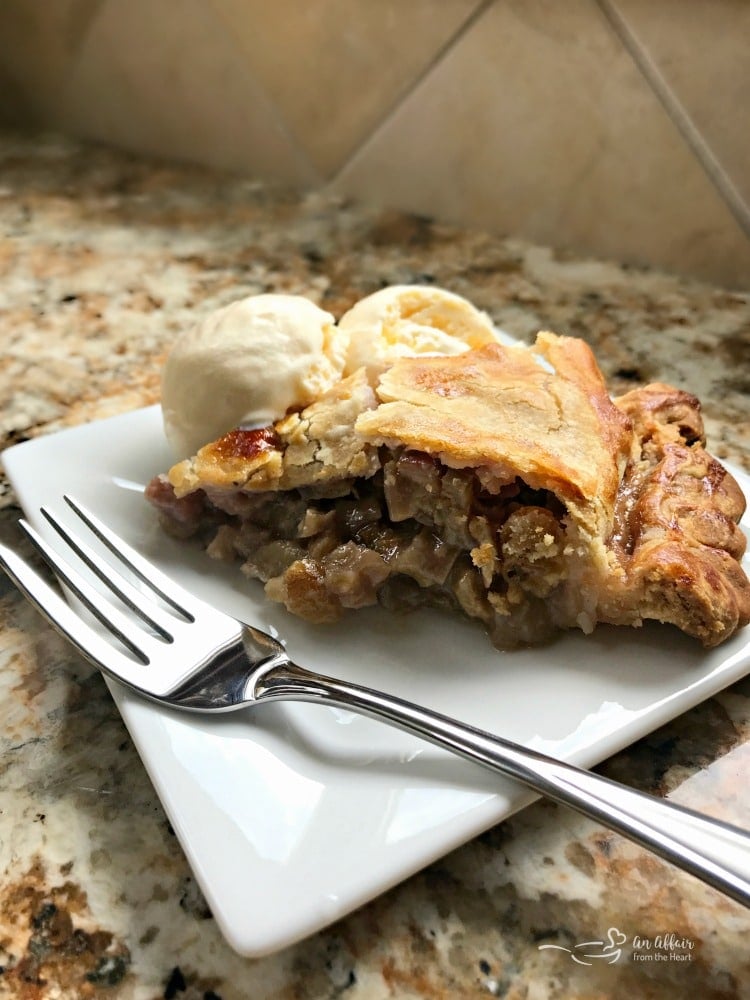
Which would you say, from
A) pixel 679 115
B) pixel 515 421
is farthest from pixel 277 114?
pixel 515 421

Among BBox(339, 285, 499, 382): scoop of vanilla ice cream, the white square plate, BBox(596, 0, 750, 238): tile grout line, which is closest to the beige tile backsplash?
BBox(596, 0, 750, 238): tile grout line

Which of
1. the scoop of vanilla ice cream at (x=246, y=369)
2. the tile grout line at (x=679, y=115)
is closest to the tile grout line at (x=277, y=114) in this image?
the tile grout line at (x=679, y=115)

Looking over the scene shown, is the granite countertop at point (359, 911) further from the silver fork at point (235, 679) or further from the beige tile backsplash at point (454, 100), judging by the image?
the beige tile backsplash at point (454, 100)

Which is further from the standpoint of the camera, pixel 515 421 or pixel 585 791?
pixel 515 421

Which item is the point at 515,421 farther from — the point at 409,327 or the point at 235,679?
the point at 235,679

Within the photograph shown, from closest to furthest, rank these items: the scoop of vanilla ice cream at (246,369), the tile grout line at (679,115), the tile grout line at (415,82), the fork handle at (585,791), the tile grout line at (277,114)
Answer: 1. the fork handle at (585,791)
2. the scoop of vanilla ice cream at (246,369)
3. the tile grout line at (679,115)
4. the tile grout line at (415,82)
5. the tile grout line at (277,114)

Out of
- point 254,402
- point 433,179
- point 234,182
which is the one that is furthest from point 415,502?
point 234,182

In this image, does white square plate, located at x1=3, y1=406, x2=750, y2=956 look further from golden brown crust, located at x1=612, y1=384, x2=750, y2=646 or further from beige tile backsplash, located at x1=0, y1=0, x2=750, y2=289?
beige tile backsplash, located at x1=0, y1=0, x2=750, y2=289

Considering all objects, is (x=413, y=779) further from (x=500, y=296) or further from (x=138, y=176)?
(x=138, y=176)
